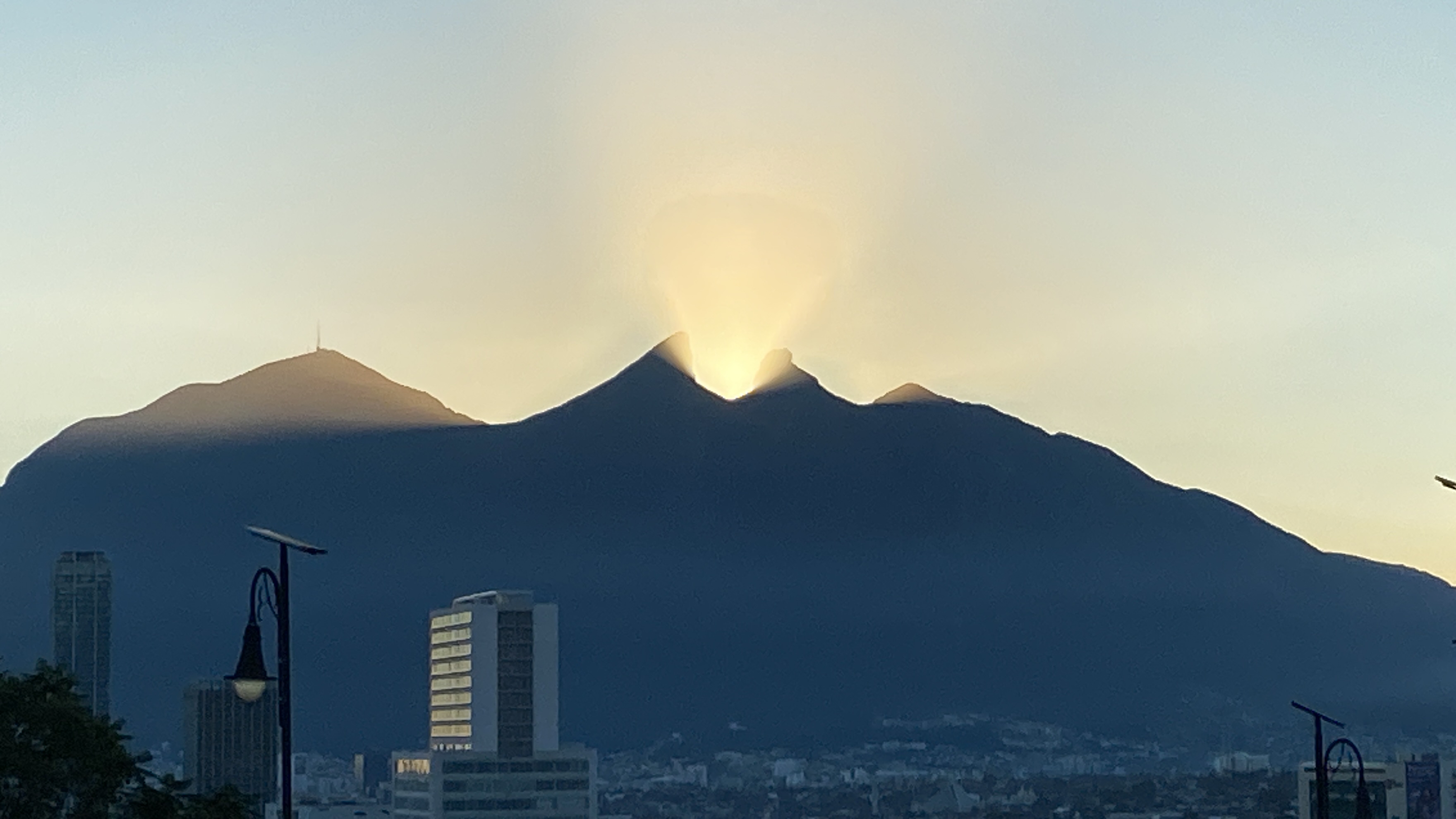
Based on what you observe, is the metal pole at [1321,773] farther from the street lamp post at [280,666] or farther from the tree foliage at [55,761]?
the tree foliage at [55,761]

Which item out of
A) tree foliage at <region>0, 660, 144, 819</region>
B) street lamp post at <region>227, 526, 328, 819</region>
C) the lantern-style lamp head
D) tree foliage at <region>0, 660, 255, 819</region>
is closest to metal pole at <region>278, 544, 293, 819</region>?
street lamp post at <region>227, 526, 328, 819</region>

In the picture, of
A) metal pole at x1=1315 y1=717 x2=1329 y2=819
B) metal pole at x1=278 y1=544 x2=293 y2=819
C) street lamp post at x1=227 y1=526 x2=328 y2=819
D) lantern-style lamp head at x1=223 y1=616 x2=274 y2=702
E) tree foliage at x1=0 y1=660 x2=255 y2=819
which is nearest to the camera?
metal pole at x1=278 y1=544 x2=293 y2=819

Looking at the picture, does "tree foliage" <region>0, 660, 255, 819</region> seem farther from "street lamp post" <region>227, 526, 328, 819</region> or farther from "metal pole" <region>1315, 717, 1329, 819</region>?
"metal pole" <region>1315, 717, 1329, 819</region>

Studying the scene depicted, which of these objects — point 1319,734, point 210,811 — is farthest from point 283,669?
point 1319,734

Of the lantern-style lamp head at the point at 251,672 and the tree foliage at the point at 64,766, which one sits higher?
the lantern-style lamp head at the point at 251,672

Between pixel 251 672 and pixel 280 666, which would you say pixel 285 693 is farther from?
pixel 251 672

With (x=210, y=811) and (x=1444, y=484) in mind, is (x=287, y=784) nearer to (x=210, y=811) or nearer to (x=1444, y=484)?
(x=210, y=811)

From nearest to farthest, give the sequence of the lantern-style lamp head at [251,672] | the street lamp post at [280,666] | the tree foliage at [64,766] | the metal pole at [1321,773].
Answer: the street lamp post at [280,666]
the lantern-style lamp head at [251,672]
the tree foliage at [64,766]
the metal pole at [1321,773]

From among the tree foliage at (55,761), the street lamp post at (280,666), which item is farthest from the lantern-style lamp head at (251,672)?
the tree foliage at (55,761)
